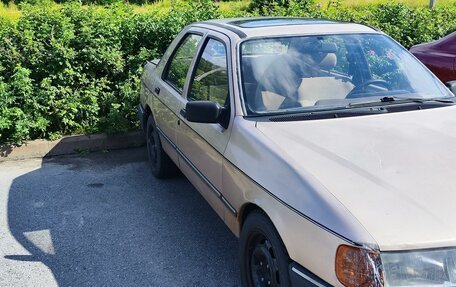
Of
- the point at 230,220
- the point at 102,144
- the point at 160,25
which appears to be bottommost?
the point at 102,144

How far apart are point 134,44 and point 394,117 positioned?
4856mm

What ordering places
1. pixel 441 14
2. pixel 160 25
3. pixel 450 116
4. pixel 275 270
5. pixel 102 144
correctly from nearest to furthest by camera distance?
pixel 275 270 < pixel 450 116 < pixel 102 144 < pixel 160 25 < pixel 441 14

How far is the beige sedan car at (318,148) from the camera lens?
2.23 m

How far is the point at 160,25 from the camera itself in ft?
23.9

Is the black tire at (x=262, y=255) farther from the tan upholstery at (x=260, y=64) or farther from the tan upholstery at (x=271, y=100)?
the tan upholstery at (x=260, y=64)

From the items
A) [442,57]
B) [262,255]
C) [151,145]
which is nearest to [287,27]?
[262,255]

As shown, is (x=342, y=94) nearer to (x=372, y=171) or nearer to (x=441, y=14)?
(x=372, y=171)

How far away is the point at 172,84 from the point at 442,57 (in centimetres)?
393

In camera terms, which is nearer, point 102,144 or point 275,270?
point 275,270

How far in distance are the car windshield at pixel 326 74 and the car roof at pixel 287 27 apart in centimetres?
6

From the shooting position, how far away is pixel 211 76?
398 centimetres

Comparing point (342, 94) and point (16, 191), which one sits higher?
point (342, 94)

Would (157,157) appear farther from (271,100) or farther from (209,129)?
(271,100)

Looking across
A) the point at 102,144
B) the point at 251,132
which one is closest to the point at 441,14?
the point at 102,144
